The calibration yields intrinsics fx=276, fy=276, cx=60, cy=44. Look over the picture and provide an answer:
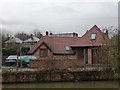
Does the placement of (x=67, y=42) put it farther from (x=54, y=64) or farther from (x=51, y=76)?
(x=51, y=76)

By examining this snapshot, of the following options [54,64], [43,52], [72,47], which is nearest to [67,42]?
[72,47]

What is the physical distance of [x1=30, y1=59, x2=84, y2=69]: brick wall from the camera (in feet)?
77.4

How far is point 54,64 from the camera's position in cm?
2372

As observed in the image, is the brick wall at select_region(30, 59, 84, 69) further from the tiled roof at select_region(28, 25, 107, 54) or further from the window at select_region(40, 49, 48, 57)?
the window at select_region(40, 49, 48, 57)

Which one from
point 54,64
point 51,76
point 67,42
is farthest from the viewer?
point 67,42

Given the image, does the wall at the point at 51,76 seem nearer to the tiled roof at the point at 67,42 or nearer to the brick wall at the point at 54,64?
the brick wall at the point at 54,64

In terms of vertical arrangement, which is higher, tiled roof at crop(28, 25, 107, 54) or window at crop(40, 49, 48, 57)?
tiled roof at crop(28, 25, 107, 54)

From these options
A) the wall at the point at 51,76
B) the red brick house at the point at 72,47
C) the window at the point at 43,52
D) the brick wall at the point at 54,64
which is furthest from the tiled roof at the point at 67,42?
the wall at the point at 51,76

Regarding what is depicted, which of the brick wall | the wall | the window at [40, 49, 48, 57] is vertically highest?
the window at [40, 49, 48, 57]

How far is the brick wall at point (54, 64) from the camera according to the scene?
23.6 m

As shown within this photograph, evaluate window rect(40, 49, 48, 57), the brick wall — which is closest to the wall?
the brick wall

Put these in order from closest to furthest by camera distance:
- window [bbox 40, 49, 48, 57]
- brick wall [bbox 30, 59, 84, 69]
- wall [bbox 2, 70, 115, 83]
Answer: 1. wall [bbox 2, 70, 115, 83]
2. brick wall [bbox 30, 59, 84, 69]
3. window [bbox 40, 49, 48, 57]

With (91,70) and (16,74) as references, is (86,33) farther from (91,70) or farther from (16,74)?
(16,74)

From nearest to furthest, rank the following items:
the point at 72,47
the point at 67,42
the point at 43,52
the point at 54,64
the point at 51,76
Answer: the point at 51,76 < the point at 54,64 < the point at 72,47 < the point at 43,52 < the point at 67,42
